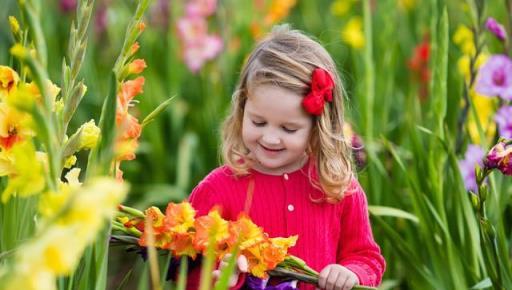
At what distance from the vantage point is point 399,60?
492 cm

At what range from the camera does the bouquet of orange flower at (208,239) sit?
5.81ft

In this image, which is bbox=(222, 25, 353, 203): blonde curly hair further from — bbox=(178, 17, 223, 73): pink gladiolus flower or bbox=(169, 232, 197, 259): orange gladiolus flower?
bbox=(178, 17, 223, 73): pink gladiolus flower

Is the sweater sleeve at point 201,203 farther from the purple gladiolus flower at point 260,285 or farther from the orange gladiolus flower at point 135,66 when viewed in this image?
the orange gladiolus flower at point 135,66

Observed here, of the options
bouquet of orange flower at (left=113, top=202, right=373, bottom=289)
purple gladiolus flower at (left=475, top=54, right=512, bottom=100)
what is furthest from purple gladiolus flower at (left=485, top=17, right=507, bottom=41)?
bouquet of orange flower at (left=113, top=202, right=373, bottom=289)

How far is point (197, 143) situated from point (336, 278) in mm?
2367

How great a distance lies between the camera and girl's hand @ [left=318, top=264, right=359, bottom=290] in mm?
1854

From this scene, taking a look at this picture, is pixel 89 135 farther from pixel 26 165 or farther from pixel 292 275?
pixel 26 165

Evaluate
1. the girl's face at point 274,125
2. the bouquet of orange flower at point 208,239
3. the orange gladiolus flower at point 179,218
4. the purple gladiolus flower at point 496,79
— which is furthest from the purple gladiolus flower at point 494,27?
the orange gladiolus flower at point 179,218

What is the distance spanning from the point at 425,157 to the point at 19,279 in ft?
6.60

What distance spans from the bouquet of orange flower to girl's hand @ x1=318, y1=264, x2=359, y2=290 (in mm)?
36

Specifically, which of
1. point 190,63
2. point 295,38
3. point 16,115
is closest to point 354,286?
point 295,38

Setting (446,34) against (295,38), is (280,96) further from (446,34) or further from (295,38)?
(446,34)

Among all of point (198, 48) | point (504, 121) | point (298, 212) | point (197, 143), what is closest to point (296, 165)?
point (298, 212)

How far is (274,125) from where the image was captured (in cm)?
195
